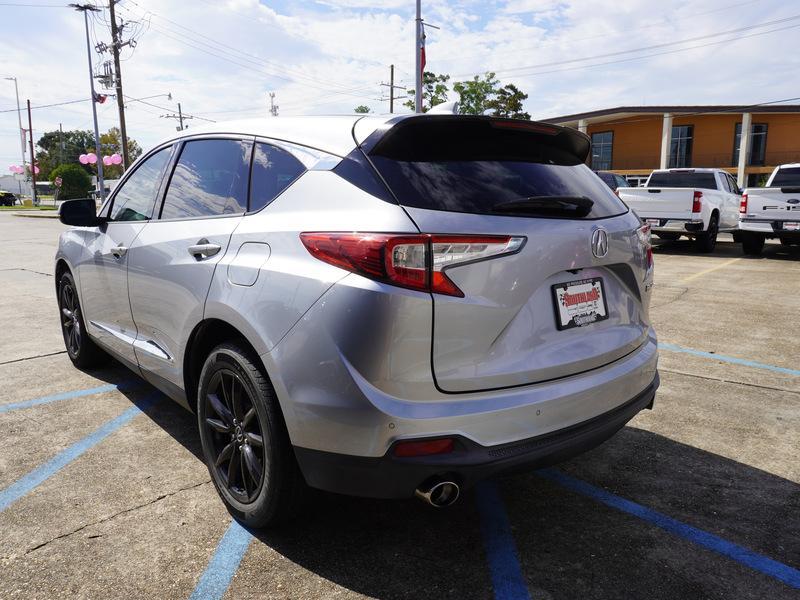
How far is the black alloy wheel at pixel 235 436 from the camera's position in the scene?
2568mm

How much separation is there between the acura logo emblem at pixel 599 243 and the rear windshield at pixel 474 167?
0.28ft

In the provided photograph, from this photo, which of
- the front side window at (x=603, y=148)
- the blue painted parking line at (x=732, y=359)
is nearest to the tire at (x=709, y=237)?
the blue painted parking line at (x=732, y=359)

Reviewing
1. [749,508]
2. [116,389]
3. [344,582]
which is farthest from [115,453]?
[749,508]

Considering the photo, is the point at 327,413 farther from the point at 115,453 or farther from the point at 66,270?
the point at 66,270

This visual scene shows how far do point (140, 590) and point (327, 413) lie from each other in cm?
99

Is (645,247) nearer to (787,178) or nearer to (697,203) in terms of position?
(697,203)

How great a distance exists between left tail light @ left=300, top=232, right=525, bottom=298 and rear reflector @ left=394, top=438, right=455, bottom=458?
497mm

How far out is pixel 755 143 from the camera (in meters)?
40.9

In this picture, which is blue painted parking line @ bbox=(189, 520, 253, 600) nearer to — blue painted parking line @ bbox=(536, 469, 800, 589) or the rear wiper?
blue painted parking line @ bbox=(536, 469, 800, 589)

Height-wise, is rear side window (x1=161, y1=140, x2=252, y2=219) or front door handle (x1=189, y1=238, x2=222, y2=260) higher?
rear side window (x1=161, y1=140, x2=252, y2=219)

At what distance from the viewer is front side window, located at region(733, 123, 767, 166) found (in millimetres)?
40656

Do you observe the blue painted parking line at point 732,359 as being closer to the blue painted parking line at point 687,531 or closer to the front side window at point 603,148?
the blue painted parking line at point 687,531

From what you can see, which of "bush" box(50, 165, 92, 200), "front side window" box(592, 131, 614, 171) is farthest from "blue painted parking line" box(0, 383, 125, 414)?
"bush" box(50, 165, 92, 200)

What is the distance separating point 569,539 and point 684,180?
14313 millimetres
